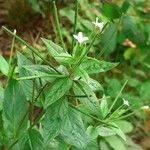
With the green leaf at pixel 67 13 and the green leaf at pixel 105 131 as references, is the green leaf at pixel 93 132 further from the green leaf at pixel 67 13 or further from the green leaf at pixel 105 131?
the green leaf at pixel 67 13

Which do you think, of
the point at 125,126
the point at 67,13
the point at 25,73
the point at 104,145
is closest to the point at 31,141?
the point at 25,73

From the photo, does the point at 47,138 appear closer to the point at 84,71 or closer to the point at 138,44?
the point at 84,71

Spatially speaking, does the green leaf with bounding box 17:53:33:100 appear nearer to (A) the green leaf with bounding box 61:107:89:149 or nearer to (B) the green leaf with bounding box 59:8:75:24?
(A) the green leaf with bounding box 61:107:89:149

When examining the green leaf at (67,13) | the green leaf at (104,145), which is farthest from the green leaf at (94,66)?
the green leaf at (67,13)

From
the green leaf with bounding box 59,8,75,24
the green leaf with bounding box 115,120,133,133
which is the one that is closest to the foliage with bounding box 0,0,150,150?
the green leaf with bounding box 115,120,133,133

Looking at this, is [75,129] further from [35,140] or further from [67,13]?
[67,13]
